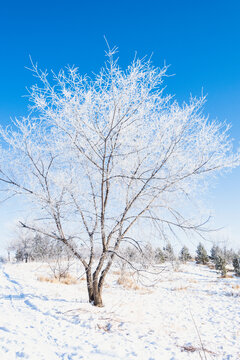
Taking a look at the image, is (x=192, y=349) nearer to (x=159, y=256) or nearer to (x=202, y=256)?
(x=159, y=256)

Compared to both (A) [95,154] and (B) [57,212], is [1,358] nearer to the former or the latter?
(B) [57,212]

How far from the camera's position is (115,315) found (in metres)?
5.57

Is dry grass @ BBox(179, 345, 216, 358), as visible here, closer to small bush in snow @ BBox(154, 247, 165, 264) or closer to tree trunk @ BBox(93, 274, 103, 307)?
small bush in snow @ BBox(154, 247, 165, 264)

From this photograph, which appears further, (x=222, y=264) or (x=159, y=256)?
(x=222, y=264)

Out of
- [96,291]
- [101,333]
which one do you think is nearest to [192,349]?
[101,333]

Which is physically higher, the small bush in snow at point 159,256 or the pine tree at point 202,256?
the small bush in snow at point 159,256

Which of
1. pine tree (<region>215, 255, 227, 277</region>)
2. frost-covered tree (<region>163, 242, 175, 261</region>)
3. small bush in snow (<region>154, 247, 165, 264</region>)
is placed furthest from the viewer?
pine tree (<region>215, 255, 227, 277</region>)

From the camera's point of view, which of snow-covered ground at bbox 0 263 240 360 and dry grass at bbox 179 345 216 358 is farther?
dry grass at bbox 179 345 216 358

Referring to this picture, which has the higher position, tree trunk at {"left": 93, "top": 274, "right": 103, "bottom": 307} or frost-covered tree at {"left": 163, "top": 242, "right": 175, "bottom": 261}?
frost-covered tree at {"left": 163, "top": 242, "right": 175, "bottom": 261}

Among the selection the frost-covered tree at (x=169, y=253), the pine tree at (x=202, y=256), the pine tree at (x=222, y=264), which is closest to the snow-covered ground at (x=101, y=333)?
the frost-covered tree at (x=169, y=253)

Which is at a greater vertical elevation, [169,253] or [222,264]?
[169,253]

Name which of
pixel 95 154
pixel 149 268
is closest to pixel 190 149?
pixel 95 154

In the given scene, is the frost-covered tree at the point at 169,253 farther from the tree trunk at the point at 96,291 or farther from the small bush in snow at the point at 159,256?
the tree trunk at the point at 96,291

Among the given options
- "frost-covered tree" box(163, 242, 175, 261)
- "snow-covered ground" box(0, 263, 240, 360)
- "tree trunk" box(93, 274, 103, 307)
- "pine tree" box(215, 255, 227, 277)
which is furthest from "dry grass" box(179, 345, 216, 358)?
"pine tree" box(215, 255, 227, 277)
